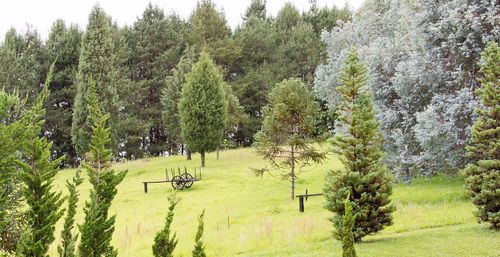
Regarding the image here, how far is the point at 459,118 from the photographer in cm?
2489

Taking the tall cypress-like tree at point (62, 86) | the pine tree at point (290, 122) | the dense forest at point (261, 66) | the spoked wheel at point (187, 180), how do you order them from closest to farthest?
the dense forest at point (261, 66) → the pine tree at point (290, 122) → the spoked wheel at point (187, 180) → the tall cypress-like tree at point (62, 86)

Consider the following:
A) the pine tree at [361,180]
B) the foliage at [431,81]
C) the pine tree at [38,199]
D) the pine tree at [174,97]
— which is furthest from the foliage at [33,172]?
the pine tree at [174,97]

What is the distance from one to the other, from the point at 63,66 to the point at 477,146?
49.5 meters

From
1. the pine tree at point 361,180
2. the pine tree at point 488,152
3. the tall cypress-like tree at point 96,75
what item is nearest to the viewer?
the pine tree at point 361,180

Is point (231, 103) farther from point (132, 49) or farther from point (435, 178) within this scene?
point (435, 178)

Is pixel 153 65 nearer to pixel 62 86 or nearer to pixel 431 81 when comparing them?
pixel 62 86

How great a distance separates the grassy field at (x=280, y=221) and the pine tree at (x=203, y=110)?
6415 mm

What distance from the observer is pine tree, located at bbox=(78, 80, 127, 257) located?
4238mm

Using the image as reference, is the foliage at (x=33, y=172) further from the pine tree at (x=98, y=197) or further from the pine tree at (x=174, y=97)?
the pine tree at (x=174, y=97)

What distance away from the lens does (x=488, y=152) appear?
18.9 metres

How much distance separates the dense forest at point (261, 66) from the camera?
2508 centimetres

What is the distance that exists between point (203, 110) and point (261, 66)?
72.3 feet

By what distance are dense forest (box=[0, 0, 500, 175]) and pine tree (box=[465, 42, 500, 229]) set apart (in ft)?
14.7

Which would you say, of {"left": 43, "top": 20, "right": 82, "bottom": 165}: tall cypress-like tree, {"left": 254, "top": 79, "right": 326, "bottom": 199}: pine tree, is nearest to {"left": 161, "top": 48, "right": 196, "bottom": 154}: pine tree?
{"left": 43, "top": 20, "right": 82, "bottom": 165}: tall cypress-like tree
